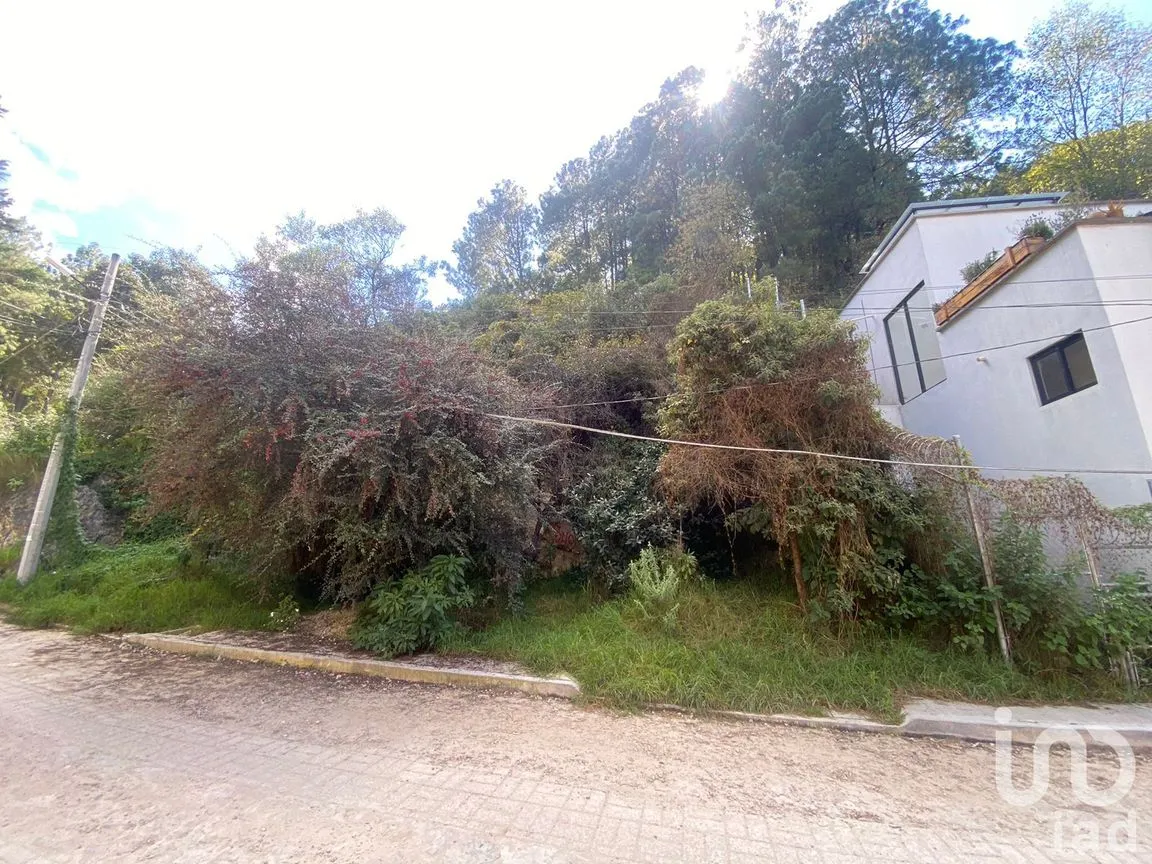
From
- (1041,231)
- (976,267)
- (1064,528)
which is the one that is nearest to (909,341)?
(976,267)

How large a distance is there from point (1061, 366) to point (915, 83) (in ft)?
67.3

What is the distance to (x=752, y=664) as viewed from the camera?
15.4 ft

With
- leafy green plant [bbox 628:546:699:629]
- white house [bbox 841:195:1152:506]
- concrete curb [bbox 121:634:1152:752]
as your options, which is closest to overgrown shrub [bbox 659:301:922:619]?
leafy green plant [bbox 628:546:699:629]

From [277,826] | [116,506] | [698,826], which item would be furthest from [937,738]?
[116,506]

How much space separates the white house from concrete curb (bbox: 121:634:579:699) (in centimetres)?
631

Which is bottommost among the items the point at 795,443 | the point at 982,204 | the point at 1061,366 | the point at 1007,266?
the point at 795,443

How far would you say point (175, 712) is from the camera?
4.32 meters

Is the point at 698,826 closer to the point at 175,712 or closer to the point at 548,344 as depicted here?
the point at 175,712

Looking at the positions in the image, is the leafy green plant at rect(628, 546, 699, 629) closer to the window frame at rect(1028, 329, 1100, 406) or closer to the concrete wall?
the concrete wall

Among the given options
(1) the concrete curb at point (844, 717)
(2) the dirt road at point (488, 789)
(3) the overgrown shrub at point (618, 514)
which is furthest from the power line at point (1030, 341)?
(3) the overgrown shrub at point (618, 514)

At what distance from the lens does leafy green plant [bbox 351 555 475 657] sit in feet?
17.9

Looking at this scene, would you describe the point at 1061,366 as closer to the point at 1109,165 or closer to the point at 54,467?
the point at 1109,165

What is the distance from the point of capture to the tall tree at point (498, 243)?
92.6 ft
